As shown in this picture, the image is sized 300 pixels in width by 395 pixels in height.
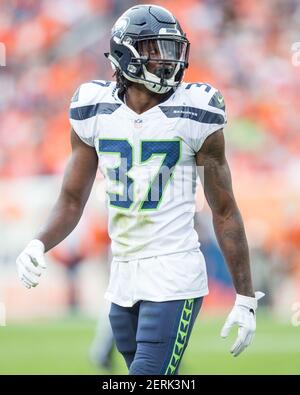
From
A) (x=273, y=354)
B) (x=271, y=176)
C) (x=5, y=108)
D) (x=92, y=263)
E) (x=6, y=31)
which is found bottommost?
(x=273, y=354)

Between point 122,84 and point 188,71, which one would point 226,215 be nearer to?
point 122,84

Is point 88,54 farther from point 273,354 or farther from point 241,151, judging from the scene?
point 273,354

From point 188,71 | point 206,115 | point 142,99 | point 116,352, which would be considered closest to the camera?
point 206,115

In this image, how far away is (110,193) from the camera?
3.31 meters

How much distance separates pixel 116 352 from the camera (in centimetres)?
641

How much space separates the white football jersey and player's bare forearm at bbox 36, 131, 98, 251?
0.28 ft

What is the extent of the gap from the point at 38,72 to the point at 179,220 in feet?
22.8

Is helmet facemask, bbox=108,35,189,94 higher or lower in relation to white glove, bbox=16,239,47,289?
higher

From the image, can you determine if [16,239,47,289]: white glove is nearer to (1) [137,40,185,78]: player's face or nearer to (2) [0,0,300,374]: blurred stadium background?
(1) [137,40,185,78]: player's face

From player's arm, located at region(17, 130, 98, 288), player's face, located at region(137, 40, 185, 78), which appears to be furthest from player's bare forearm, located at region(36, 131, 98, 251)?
player's face, located at region(137, 40, 185, 78)

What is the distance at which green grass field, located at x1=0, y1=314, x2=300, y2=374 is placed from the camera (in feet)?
19.2

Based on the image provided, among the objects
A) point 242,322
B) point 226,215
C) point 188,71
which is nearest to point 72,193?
point 226,215

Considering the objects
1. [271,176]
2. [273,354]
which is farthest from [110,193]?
[271,176]

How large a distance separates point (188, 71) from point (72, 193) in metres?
6.45
